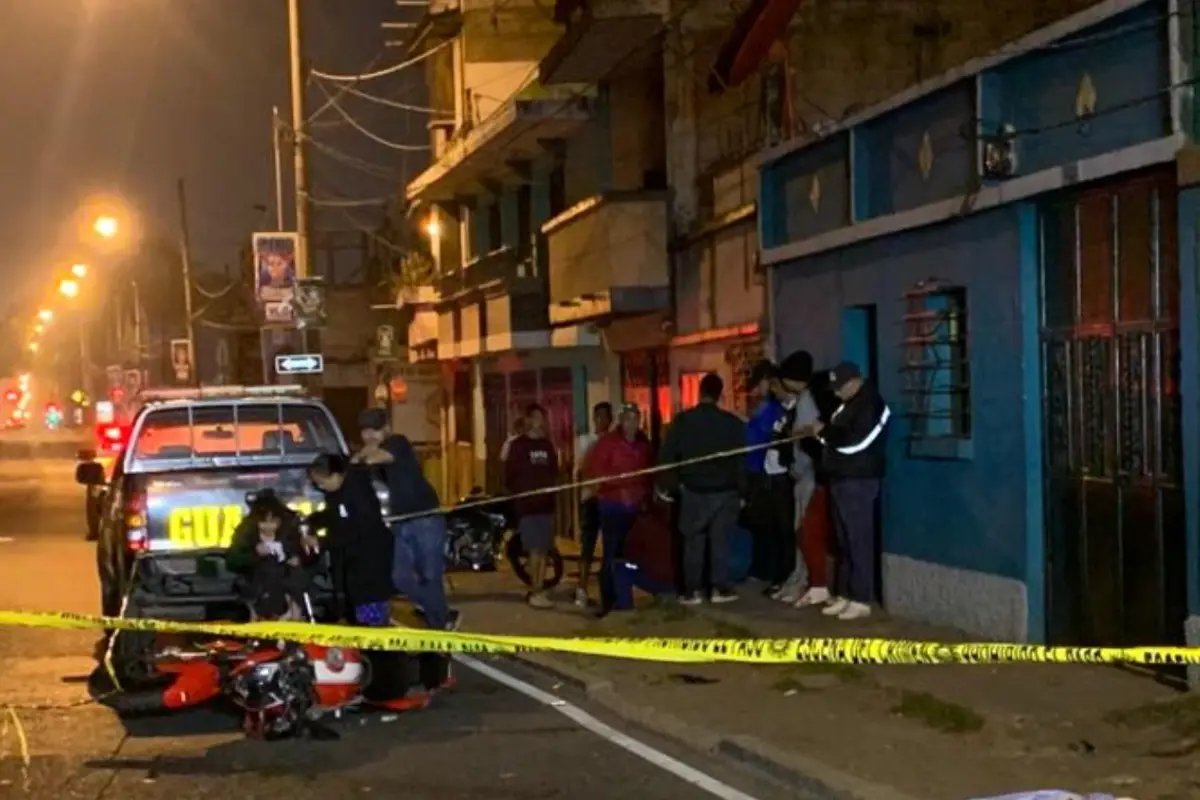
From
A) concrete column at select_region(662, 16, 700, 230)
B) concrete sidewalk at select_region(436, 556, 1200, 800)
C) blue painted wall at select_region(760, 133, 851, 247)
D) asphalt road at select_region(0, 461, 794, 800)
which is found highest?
concrete column at select_region(662, 16, 700, 230)

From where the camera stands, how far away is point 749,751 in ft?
30.0

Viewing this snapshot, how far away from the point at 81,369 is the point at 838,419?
A: 3934 inches

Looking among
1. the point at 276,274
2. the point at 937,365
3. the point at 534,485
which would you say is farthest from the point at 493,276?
the point at 937,365

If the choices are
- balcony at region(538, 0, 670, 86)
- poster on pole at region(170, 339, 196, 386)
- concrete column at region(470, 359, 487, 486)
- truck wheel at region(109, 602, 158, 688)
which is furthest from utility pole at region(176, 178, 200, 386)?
truck wheel at region(109, 602, 158, 688)

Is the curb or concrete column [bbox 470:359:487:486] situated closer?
the curb

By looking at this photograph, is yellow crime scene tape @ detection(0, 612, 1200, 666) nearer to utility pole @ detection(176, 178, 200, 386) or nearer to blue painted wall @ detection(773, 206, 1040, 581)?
blue painted wall @ detection(773, 206, 1040, 581)

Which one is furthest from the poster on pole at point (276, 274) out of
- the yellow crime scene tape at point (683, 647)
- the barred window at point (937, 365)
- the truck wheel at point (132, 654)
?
the yellow crime scene tape at point (683, 647)

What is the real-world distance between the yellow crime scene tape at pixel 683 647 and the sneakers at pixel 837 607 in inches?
188

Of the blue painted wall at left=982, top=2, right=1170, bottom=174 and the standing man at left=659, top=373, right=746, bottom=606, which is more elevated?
the blue painted wall at left=982, top=2, right=1170, bottom=174

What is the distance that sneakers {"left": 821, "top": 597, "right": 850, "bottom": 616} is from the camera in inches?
545

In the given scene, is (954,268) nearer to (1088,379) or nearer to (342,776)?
(1088,379)

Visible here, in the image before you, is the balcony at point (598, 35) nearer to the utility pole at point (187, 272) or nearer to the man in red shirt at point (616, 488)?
the man in red shirt at point (616, 488)

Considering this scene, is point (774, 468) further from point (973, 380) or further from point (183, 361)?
point (183, 361)

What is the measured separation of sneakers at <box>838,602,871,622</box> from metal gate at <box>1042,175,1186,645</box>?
7.63ft
